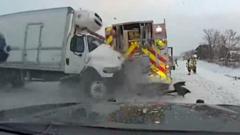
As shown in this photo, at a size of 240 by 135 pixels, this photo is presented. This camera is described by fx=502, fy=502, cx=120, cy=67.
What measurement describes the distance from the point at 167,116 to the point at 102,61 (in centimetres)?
1219

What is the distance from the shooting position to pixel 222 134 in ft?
9.01

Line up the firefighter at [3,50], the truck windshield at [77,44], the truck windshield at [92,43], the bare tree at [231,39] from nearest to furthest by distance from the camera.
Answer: the truck windshield at [77,44]
the truck windshield at [92,43]
the firefighter at [3,50]
the bare tree at [231,39]

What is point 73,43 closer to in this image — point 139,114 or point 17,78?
point 17,78

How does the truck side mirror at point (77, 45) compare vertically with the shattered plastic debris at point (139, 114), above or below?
above

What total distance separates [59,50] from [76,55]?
23.5 inches

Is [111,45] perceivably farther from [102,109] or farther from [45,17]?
[102,109]

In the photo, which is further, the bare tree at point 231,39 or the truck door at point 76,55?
the bare tree at point 231,39

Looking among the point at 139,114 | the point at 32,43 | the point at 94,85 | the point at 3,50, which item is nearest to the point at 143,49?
the point at 94,85

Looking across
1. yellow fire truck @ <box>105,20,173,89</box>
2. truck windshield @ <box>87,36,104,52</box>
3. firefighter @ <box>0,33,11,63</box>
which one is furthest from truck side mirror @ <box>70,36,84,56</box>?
firefighter @ <box>0,33,11,63</box>

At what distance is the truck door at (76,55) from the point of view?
15852 millimetres

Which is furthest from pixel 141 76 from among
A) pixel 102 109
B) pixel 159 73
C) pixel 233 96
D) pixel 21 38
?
pixel 102 109

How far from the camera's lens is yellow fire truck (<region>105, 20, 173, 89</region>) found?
601 inches

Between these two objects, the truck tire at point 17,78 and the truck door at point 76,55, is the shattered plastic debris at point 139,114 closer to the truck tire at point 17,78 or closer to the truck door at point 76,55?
the truck door at point 76,55

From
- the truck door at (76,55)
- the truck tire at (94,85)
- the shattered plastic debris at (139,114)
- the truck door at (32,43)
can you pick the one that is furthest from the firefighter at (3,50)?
the shattered plastic debris at (139,114)
